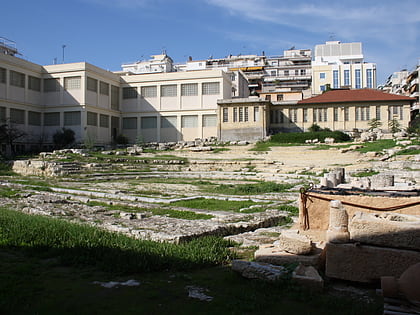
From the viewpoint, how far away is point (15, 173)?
103ft

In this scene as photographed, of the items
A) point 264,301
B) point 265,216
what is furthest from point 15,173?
point 264,301

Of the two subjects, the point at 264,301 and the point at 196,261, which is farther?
the point at 196,261

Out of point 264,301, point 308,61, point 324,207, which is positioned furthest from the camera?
point 308,61

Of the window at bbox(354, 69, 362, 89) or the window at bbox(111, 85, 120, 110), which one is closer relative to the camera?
the window at bbox(111, 85, 120, 110)

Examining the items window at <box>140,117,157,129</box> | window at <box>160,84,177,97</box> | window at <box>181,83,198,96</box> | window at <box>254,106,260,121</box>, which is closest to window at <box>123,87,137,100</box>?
window at <box>140,117,157,129</box>

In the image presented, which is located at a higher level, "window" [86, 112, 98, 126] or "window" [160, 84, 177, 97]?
"window" [160, 84, 177, 97]

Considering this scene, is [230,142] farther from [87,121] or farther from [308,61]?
[308,61]

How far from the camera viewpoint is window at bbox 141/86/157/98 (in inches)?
2431

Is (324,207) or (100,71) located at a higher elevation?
(100,71)

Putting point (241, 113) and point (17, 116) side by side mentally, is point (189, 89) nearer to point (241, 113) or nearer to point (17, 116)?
point (241, 113)

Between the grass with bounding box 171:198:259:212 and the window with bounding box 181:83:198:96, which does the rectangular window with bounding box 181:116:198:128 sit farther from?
the grass with bounding box 171:198:259:212

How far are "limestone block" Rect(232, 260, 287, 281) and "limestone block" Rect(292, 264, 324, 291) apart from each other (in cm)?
21

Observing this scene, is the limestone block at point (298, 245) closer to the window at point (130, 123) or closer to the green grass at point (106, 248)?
the green grass at point (106, 248)

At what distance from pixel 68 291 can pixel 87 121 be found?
52.9 m
